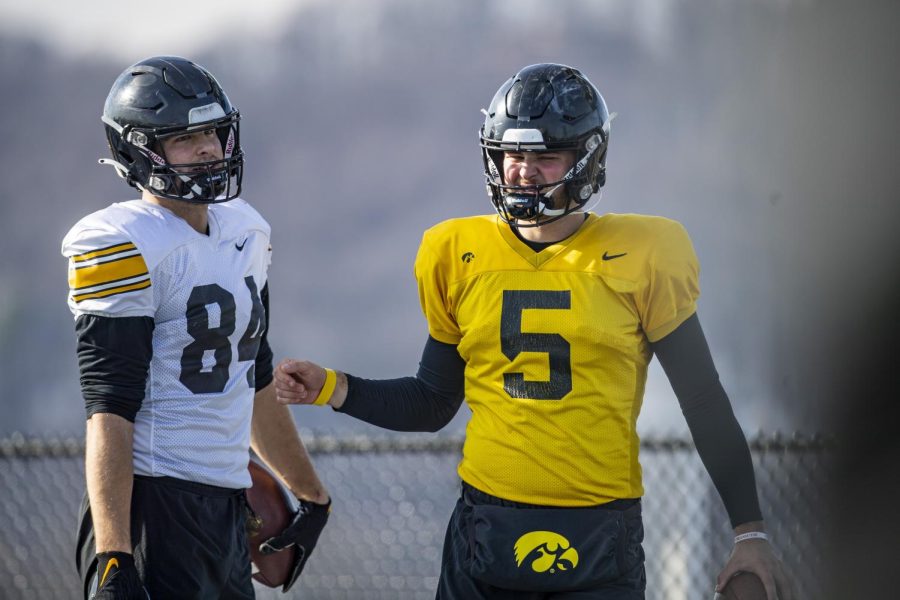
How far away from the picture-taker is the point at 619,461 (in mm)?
2299

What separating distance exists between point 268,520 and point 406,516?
7.06 feet

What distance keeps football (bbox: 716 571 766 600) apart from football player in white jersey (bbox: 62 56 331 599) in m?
1.06

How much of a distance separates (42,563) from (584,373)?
365cm

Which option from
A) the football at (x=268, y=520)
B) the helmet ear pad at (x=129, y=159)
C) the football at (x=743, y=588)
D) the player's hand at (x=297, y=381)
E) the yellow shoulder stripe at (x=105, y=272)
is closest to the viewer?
the football at (x=743, y=588)

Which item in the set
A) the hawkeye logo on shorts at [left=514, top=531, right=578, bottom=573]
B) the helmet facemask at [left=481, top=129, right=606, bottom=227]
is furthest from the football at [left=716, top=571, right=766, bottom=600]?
the helmet facemask at [left=481, top=129, right=606, bottom=227]

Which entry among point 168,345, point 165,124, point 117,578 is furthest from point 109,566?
point 165,124

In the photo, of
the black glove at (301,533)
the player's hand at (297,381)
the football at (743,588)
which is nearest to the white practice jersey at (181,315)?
the player's hand at (297,381)

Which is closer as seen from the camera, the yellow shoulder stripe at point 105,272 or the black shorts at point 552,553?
the black shorts at point 552,553

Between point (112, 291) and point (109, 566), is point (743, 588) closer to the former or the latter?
point (109, 566)

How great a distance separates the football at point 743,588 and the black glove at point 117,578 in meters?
1.12

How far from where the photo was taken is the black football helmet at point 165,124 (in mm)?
2527

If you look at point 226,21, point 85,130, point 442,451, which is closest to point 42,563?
point 442,451

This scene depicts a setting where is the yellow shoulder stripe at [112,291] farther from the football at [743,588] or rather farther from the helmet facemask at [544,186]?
the football at [743,588]

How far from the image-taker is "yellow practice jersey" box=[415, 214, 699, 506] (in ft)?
7.44
